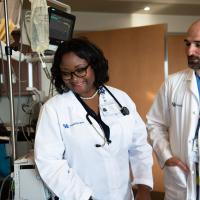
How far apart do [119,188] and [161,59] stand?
8.59 ft

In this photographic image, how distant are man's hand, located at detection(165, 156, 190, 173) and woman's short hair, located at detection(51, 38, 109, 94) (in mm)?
564

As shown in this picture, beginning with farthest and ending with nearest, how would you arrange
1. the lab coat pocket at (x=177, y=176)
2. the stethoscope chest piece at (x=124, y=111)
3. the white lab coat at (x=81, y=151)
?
the lab coat pocket at (x=177, y=176) → the stethoscope chest piece at (x=124, y=111) → the white lab coat at (x=81, y=151)

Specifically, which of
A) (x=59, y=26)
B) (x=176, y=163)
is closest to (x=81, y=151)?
(x=176, y=163)

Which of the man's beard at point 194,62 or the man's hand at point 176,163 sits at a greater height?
the man's beard at point 194,62

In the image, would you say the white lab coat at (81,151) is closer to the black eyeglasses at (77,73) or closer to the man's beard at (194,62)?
the black eyeglasses at (77,73)

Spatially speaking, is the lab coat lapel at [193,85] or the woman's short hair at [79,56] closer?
the woman's short hair at [79,56]

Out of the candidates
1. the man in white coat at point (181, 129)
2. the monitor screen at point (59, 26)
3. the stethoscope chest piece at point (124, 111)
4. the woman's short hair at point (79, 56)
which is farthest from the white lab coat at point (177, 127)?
the monitor screen at point (59, 26)

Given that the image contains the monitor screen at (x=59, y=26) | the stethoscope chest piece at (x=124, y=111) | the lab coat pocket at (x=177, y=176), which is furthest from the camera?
the monitor screen at (x=59, y=26)

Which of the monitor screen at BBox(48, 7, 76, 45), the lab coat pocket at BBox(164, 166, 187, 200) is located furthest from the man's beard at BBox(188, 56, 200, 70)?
the monitor screen at BBox(48, 7, 76, 45)

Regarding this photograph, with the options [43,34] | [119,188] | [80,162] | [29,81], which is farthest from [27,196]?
[29,81]

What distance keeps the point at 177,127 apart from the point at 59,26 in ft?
3.11

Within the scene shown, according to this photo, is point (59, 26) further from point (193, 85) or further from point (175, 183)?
point (175, 183)

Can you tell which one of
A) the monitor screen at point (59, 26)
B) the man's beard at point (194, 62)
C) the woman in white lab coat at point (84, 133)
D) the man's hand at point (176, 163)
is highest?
the monitor screen at point (59, 26)

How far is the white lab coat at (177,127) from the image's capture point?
1406 millimetres
